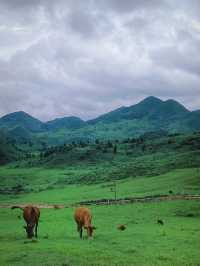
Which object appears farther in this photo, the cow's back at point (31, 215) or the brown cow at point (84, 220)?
the cow's back at point (31, 215)

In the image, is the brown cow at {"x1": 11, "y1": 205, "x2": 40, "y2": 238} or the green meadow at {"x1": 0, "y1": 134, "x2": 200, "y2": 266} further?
the brown cow at {"x1": 11, "y1": 205, "x2": 40, "y2": 238}

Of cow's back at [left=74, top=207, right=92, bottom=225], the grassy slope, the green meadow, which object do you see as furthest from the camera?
the grassy slope

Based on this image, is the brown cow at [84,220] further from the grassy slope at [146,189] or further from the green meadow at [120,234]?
the grassy slope at [146,189]

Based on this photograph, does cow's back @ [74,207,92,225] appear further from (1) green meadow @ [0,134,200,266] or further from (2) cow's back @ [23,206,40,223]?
(2) cow's back @ [23,206,40,223]

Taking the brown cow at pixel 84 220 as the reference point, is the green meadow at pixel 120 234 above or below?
below

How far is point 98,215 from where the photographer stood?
2328 inches

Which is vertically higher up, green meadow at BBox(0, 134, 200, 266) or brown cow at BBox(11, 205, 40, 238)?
brown cow at BBox(11, 205, 40, 238)

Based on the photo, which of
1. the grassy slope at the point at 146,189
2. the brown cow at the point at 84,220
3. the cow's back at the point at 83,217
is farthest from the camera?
the grassy slope at the point at 146,189

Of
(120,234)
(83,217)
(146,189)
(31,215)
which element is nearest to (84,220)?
(83,217)

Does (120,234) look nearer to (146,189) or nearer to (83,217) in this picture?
(83,217)

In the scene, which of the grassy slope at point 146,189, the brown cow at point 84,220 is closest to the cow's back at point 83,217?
the brown cow at point 84,220

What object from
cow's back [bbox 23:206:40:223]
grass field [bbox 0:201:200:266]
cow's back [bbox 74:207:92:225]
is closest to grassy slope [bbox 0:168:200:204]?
grass field [bbox 0:201:200:266]

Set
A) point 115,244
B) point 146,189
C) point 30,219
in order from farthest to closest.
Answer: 1. point 146,189
2. point 30,219
3. point 115,244

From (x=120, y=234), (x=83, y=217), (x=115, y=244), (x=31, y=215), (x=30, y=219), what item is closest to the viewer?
(x=115, y=244)
